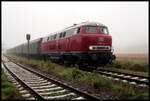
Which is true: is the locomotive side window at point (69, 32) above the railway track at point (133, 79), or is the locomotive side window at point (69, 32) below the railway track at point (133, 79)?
above

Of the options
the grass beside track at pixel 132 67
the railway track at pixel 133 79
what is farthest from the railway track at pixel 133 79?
the grass beside track at pixel 132 67

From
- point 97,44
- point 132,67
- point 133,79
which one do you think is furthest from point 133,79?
point 132,67

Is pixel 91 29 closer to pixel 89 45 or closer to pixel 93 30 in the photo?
pixel 93 30

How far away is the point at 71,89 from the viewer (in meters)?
7.21

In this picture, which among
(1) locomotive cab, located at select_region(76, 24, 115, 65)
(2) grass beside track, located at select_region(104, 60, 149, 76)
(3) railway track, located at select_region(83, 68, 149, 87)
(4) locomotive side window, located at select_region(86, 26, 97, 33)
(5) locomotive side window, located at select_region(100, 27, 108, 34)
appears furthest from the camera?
(2) grass beside track, located at select_region(104, 60, 149, 76)

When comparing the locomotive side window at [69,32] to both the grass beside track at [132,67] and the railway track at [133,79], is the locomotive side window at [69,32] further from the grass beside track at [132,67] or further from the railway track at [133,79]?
the railway track at [133,79]

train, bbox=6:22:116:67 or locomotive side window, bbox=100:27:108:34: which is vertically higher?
locomotive side window, bbox=100:27:108:34

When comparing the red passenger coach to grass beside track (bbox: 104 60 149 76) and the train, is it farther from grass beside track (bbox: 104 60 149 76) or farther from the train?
grass beside track (bbox: 104 60 149 76)

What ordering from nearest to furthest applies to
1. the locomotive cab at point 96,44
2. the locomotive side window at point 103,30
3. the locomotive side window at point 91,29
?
the locomotive cab at point 96,44 < the locomotive side window at point 91,29 < the locomotive side window at point 103,30

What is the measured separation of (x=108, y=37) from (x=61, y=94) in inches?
293

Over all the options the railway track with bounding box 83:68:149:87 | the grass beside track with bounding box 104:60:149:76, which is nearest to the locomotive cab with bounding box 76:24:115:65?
the grass beside track with bounding box 104:60:149:76

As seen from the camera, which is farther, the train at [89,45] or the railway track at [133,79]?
the train at [89,45]

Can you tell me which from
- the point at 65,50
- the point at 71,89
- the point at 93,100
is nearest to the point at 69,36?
the point at 65,50

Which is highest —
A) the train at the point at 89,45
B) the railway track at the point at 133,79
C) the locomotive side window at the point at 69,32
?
the locomotive side window at the point at 69,32
